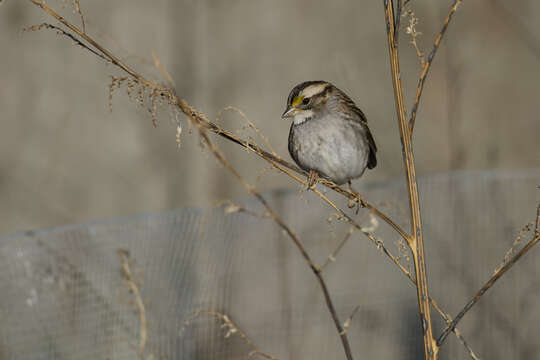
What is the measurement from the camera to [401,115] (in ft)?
2.42

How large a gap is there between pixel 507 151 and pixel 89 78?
93.7 inches

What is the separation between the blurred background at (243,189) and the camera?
1.88 meters

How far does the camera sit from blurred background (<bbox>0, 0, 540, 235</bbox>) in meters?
2.96

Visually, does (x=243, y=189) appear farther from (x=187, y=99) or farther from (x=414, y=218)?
(x=414, y=218)

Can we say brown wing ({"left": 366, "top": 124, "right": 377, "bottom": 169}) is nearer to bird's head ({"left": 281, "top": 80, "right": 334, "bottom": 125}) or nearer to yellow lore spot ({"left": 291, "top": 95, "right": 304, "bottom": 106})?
bird's head ({"left": 281, "top": 80, "right": 334, "bottom": 125})

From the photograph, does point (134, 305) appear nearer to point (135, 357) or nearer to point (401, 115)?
point (135, 357)

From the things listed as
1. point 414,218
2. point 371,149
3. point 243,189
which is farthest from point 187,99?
point 414,218

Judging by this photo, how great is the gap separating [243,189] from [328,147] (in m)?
1.11

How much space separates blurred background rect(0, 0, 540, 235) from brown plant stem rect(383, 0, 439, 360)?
2.08 meters

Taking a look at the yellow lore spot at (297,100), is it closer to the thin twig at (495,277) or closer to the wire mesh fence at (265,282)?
the wire mesh fence at (265,282)

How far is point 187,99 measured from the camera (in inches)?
121

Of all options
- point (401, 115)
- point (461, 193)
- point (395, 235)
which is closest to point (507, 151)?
point (461, 193)

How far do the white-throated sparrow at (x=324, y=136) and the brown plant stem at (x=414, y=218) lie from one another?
1.27 m

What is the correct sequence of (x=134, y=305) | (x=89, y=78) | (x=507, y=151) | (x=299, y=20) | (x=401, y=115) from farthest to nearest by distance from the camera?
(x=507, y=151)
(x=299, y=20)
(x=89, y=78)
(x=134, y=305)
(x=401, y=115)
